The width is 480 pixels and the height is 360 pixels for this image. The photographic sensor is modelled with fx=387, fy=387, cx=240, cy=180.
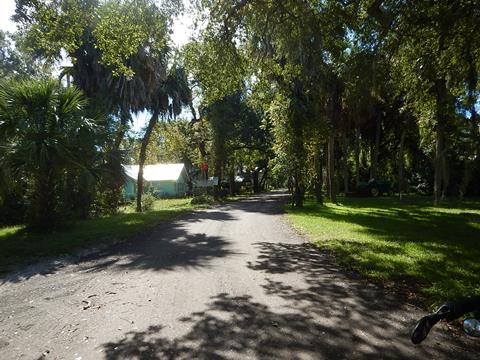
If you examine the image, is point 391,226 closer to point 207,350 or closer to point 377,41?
point 377,41

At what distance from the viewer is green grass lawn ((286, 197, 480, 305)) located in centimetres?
650

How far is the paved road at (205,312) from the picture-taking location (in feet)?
13.6

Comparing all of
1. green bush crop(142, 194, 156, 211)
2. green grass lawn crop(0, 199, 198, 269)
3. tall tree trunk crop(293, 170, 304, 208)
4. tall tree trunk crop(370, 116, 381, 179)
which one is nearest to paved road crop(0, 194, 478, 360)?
green grass lawn crop(0, 199, 198, 269)

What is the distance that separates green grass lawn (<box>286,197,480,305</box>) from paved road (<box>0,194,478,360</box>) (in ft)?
2.33

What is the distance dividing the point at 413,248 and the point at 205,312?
6.45m

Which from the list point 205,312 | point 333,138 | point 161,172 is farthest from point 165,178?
point 205,312

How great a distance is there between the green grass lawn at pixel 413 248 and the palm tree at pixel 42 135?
8.37 metres

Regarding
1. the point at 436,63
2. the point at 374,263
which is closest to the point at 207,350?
the point at 374,263

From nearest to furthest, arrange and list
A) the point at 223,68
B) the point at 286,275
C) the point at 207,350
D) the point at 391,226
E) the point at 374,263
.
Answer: the point at 207,350, the point at 286,275, the point at 374,263, the point at 223,68, the point at 391,226

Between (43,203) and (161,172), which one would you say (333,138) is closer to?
(43,203)

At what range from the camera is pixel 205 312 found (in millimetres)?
5289

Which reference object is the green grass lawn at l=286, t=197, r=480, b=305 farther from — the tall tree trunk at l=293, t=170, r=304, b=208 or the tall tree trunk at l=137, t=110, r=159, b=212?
the tall tree trunk at l=137, t=110, r=159, b=212

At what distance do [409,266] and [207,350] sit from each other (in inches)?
201

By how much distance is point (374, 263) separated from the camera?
7969 mm
